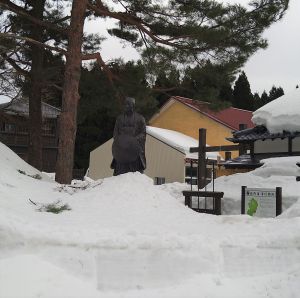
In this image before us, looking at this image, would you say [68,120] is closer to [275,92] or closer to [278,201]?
[278,201]

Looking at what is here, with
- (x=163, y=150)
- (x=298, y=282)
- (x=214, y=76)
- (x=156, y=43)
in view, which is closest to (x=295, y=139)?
(x=214, y=76)

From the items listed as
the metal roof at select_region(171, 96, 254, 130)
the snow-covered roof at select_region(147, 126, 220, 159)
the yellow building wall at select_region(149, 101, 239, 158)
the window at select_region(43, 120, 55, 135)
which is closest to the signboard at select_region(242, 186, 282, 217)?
the snow-covered roof at select_region(147, 126, 220, 159)

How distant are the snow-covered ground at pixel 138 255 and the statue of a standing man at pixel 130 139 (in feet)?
10.3

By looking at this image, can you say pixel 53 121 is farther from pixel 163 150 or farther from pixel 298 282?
pixel 298 282

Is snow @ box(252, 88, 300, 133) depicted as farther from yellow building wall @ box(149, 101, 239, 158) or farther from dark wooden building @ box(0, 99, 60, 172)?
dark wooden building @ box(0, 99, 60, 172)

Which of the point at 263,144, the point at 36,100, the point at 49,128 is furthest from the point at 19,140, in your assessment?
the point at 263,144

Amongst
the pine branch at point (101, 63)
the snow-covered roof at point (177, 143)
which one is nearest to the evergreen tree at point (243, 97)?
the snow-covered roof at point (177, 143)

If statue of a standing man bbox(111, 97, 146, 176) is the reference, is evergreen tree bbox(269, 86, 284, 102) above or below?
above

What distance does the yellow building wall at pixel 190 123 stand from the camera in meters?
31.4

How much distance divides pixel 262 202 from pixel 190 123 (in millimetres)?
23455

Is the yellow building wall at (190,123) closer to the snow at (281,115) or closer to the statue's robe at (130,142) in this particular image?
the snow at (281,115)

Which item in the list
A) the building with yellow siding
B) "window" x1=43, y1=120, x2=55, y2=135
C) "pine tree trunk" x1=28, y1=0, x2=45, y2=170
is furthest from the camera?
"window" x1=43, y1=120, x2=55, y2=135

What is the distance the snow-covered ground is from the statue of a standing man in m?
3.13

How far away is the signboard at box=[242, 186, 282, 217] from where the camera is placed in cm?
952
